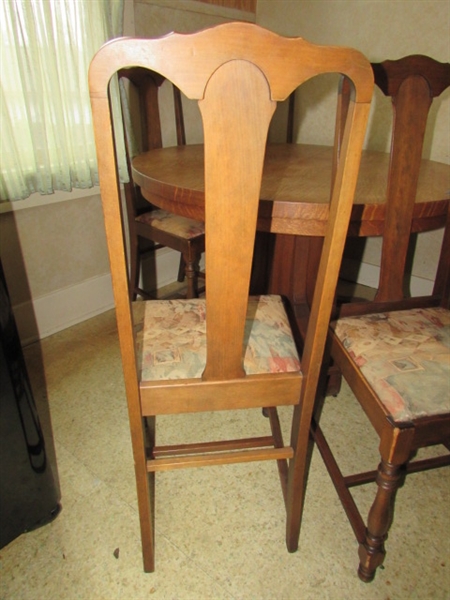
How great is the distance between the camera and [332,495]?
1.25 metres

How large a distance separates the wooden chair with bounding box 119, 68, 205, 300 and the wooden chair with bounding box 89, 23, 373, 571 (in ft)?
2.32

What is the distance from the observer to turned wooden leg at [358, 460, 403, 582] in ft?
2.98

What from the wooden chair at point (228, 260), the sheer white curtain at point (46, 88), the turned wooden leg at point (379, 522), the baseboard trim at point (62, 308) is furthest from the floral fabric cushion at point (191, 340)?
the baseboard trim at point (62, 308)

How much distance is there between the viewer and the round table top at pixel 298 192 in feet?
3.51

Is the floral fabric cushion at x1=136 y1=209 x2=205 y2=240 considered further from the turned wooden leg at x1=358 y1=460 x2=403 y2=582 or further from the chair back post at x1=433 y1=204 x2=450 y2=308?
the turned wooden leg at x1=358 y1=460 x2=403 y2=582

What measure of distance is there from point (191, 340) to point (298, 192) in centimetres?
53

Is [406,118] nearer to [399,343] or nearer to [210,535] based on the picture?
[399,343]

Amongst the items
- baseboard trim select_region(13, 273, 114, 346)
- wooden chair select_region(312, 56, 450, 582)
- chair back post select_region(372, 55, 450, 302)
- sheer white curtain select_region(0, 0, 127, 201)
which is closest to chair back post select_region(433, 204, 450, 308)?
wooden chair select_region(312, 56, 450, 582)

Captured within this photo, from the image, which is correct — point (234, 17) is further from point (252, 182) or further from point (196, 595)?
point (196, 595)

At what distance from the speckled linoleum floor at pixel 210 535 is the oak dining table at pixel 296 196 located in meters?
0.64

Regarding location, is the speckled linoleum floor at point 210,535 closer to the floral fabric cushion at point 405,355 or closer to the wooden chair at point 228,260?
the wooden chair at point 228,260

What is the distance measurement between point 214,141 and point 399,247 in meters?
0.73

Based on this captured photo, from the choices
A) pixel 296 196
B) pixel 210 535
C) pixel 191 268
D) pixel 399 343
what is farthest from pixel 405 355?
pixel 191 268

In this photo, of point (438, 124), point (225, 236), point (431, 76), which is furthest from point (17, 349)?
point (438, 124)
